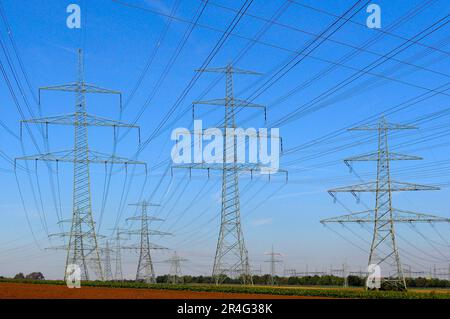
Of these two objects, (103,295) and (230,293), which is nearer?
(103,295)

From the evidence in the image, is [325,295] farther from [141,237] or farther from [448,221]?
[141,237]

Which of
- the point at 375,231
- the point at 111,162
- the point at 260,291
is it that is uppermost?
the point at 111,162

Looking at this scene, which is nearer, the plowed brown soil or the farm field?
the plowed brown soil

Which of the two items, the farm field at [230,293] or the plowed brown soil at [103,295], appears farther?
the farm field at [230,293]

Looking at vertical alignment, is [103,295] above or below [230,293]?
above

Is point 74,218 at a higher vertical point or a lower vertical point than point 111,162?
lower

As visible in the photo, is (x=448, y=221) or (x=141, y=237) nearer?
(x=448, y=221)
